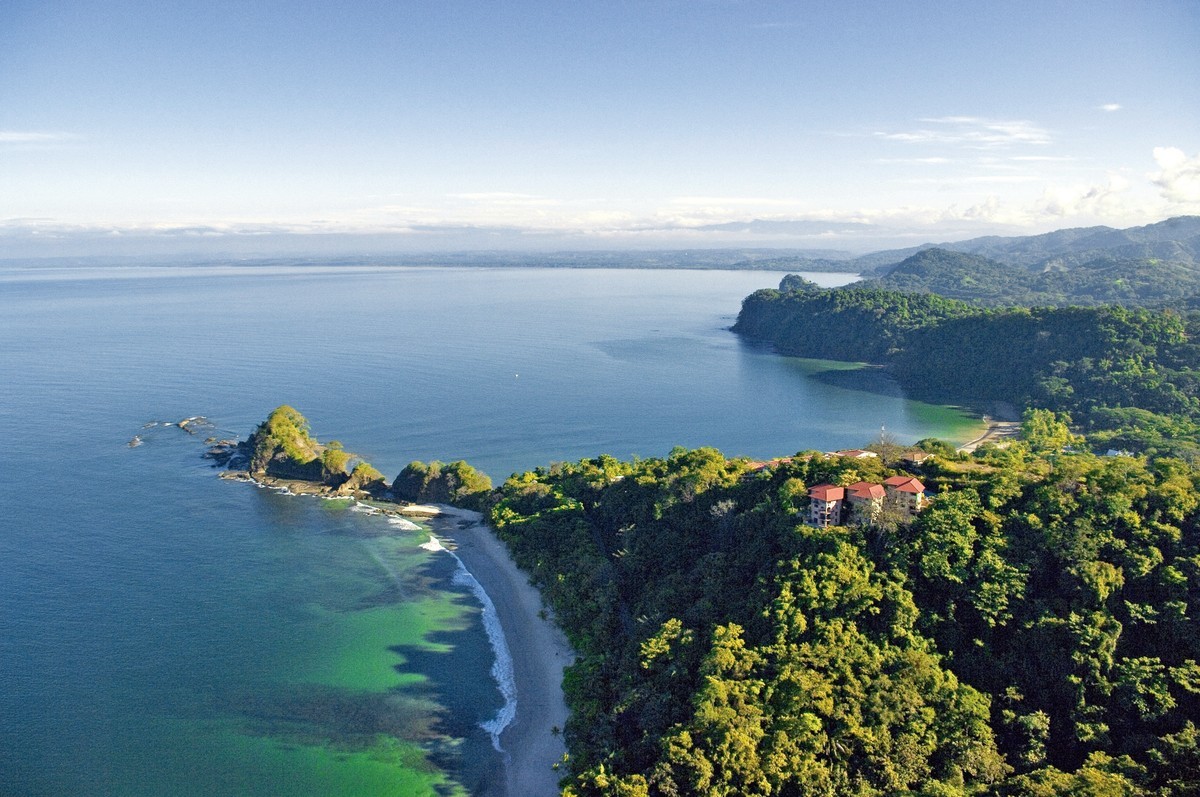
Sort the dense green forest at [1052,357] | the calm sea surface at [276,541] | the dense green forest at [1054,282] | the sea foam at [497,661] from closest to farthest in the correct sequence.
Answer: the calm sea surface at [276,541] → the sea foam at [497,661] → the dense green forest at [1052,357] → the dense green forest at [1054,282]

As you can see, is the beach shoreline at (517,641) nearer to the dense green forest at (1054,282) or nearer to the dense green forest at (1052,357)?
the dense green forest at (1052,357)

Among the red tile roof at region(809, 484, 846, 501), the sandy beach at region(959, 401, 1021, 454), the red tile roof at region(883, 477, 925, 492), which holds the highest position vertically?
the red tile roof at region(883, 477, 925, 492)

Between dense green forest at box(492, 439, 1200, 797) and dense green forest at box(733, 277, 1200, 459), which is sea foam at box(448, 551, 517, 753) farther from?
dense green forest at box(733, 277, 1200, 459)

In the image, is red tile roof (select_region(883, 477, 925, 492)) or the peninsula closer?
the peninsula

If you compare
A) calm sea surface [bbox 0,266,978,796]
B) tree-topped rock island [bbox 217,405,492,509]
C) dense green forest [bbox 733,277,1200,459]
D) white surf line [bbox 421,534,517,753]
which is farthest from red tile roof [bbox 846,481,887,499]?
dense green forest [bbox 733,277,1200,459]

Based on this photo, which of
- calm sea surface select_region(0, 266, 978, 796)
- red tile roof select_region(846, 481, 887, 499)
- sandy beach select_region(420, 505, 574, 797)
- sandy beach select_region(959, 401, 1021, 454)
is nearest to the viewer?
sandy beach select_region(420, 505, 574, 797)

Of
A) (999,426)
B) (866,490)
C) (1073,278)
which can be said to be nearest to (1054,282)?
(1073,278)

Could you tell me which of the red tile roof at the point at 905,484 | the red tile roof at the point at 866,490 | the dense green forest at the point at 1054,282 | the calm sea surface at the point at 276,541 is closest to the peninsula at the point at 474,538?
the calm sea surface at the point at 276,541
